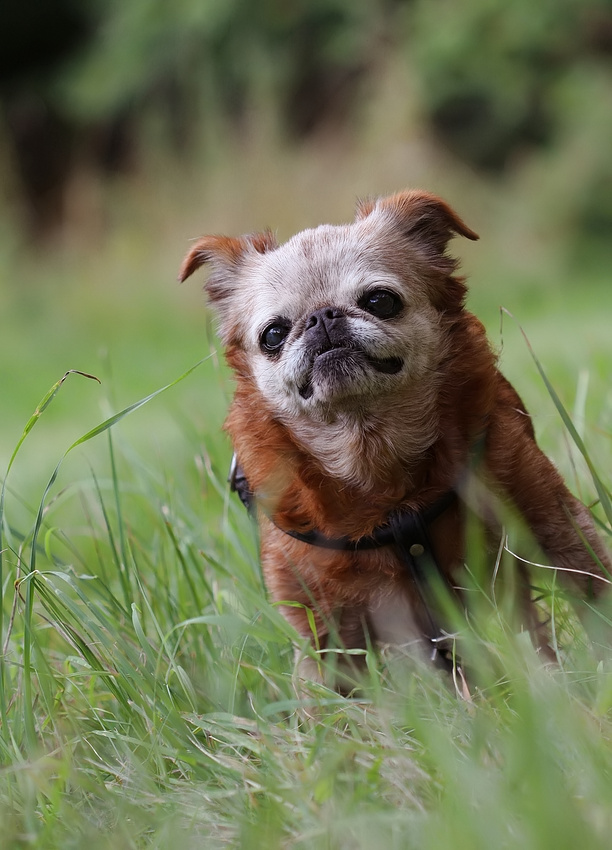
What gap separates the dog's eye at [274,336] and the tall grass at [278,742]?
0.63 m

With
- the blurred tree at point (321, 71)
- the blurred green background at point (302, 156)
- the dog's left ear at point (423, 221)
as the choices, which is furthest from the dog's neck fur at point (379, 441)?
the blurred tree at point (321, 71)

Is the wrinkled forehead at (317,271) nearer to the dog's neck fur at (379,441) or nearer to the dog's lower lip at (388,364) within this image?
the dog's lower lip at (388,364)

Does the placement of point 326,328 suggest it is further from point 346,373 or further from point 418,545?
point 418,545

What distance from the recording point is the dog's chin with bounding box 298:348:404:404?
247 centimetres

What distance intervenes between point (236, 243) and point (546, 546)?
1387 millimetres

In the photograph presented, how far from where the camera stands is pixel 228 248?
3068 millimetres

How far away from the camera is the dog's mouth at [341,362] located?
8.07 feet

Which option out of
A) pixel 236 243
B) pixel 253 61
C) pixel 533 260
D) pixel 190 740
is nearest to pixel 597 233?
pixel 533 260

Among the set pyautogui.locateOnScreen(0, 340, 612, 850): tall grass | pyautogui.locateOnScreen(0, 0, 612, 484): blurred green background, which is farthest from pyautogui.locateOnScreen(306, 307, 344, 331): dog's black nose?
pyautogui.locateOnScreen(0, 0, 612, 484): blurred green background

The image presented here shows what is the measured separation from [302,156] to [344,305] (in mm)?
9359

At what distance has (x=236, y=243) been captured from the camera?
3.10m

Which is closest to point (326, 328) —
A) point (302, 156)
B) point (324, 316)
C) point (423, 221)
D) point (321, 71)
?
point (324, 316)

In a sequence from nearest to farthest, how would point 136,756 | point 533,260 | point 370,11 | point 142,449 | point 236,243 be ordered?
point 136,756 < point 236,243 < point 142,449 < point 533,260 < point 370,11

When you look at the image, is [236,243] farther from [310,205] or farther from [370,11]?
[370,11]
